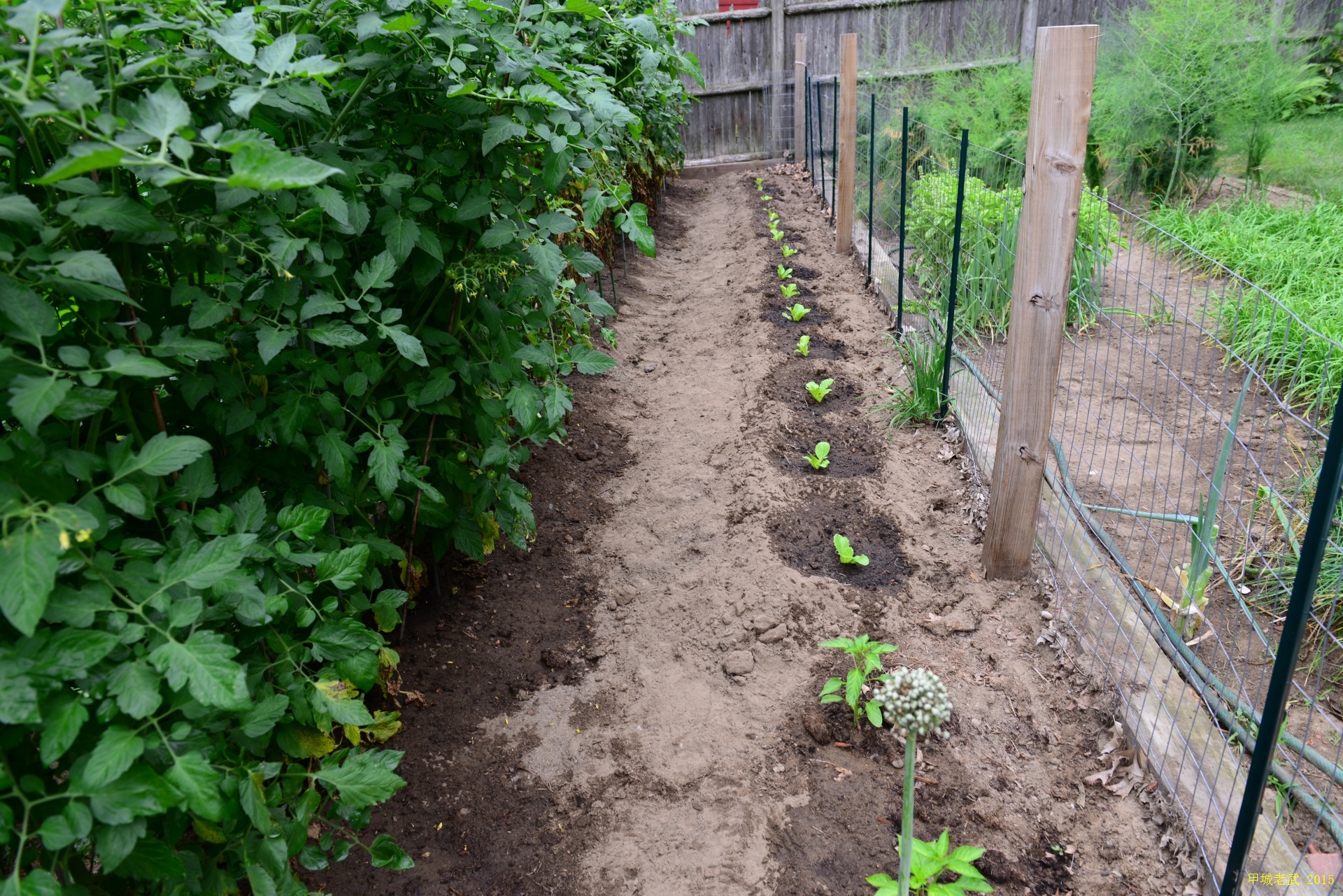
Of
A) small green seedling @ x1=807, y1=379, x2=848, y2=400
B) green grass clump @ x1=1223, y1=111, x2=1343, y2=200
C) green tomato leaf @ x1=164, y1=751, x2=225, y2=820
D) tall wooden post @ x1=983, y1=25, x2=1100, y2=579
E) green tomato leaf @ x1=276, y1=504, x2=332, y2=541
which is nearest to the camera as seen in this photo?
green tomato leaf @ x1=164, y1=751, x2=225, y2=820

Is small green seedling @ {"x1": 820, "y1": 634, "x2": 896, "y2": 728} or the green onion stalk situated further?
small green seedling @ {"x1": 820, "y1": 634, "x2": 896, "y2": 728}

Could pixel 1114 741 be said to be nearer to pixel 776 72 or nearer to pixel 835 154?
pixel 835 154

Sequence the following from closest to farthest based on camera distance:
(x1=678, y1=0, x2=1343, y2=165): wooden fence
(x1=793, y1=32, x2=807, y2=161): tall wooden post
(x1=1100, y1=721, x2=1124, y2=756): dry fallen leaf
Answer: (x1=1100, y1=721, x2=1124, y2=756): dry fallen leaf → (x1=793, y1=32, x2=807, y2=161): tall wooden post → (x1=678, y1=0, x2=1343, y2=165): wooden fence

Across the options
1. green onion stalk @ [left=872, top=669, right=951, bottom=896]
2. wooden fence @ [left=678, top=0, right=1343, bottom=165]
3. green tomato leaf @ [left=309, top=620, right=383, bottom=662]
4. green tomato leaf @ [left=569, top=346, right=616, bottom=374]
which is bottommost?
green onion stalk @ [left=872, top=669, right=951, bottom=896]

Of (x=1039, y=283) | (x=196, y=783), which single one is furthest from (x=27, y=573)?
(x=1039, y=283)

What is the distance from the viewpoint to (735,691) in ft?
8.46

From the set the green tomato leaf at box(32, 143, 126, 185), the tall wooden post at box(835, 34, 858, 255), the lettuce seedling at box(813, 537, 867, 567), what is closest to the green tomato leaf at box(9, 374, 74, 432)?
the green tomato leaf at box(32, 143, 126, 185)

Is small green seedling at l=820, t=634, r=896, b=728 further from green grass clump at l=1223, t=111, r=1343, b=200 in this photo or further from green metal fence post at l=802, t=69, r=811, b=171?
green metal fence post at l=802, t=69, r=811, b=171

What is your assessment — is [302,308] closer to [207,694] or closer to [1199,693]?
[207,694]

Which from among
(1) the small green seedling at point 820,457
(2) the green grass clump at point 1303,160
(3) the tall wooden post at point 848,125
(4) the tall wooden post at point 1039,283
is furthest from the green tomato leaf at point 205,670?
(2) the green grass clump at point 1303,160

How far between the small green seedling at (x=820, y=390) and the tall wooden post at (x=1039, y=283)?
1.50 metres

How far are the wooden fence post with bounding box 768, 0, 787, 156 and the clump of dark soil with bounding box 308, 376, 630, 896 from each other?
368 inches

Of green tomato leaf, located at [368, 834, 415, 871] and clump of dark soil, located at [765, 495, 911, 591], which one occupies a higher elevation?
green tomato leaf, located at [368, 834, 415, 871]

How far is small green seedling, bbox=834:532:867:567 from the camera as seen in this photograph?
123 inches
